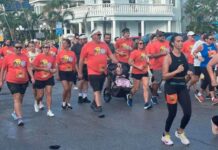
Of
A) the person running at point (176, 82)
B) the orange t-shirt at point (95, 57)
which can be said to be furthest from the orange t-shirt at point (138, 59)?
the person running at point (176, 82)

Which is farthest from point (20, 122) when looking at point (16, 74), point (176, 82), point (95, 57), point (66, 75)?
point (176, 82)

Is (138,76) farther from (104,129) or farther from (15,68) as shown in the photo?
(15,68)

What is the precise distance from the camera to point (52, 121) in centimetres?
977

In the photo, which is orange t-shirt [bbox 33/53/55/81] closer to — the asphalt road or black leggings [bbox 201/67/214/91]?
the asphalt road

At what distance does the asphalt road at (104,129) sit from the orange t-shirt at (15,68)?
3.21 feet

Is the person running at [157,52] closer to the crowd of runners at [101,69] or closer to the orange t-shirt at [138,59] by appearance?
the crowd of runners at [101,69]

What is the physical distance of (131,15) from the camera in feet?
132

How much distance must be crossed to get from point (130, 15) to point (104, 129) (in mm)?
32044

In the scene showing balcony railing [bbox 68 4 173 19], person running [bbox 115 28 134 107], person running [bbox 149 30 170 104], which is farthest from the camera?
balcony railing [bbox 68 4 173 19]

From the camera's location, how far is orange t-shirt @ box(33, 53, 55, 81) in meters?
10.5

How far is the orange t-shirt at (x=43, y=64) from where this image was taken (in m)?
10.5

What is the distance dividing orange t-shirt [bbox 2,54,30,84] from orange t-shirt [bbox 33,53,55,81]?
965mm

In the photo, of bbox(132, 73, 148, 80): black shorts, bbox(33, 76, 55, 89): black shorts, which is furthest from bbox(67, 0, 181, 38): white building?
bbox(33, 76, 55, 89): black shorts

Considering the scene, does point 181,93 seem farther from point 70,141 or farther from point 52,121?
point 52,121
